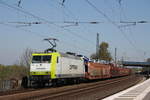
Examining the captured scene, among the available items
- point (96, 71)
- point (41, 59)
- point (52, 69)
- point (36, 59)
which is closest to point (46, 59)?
point (41, 59)

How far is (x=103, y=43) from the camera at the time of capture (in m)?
119

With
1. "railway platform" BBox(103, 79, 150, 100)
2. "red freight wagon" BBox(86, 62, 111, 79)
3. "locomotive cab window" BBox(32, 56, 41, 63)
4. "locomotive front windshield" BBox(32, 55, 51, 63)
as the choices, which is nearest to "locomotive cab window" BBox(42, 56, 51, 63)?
"locomotive front windshield" BBox(32, 55, 51, 63)

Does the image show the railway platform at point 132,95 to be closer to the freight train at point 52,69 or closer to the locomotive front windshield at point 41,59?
the freight train at point 52,69

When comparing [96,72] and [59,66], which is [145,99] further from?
[96,72]

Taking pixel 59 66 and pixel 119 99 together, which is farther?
pixel 59 66

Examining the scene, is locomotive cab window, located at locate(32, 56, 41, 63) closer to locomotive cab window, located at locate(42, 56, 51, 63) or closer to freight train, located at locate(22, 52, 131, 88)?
freight train, located at locate(22, 52, 131, 88)

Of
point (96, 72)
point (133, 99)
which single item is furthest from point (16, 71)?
point (133, 99)

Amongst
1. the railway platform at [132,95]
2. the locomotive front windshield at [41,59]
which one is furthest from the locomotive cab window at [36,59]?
the railway platform at [132,95]

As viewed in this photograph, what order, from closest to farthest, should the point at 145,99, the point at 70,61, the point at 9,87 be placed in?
1. the point at 145,99
2. the point at 9,87
3. the point at 70,61

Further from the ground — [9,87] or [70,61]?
[70,61]

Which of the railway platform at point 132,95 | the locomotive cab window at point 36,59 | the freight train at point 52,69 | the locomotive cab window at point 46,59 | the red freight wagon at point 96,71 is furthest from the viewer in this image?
the red freight wagon at point 96,71

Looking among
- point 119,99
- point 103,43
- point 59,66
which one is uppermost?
point 103,43

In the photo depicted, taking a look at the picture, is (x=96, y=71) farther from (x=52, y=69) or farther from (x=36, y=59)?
→ (x=52, y=69)

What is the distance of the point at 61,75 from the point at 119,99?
36.2ft
